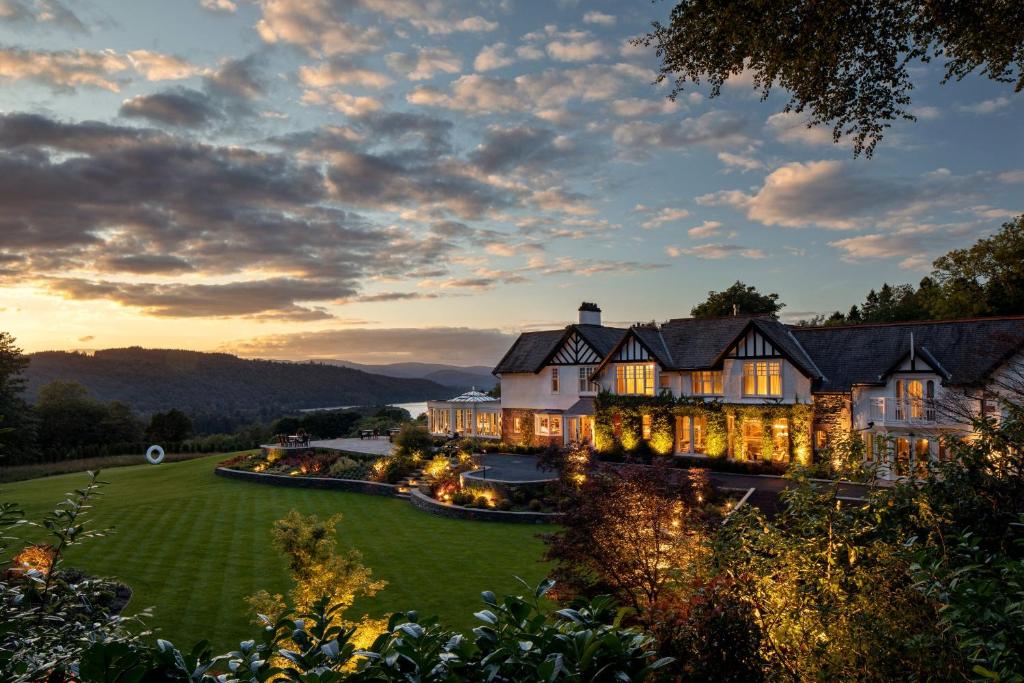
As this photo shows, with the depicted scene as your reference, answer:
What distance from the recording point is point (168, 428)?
5741 centimetres

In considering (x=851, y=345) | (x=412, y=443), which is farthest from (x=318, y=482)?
(x=851, y=345)

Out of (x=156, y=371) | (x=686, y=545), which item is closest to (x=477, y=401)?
(x=686, y=545)

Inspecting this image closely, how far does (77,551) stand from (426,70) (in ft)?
64.6

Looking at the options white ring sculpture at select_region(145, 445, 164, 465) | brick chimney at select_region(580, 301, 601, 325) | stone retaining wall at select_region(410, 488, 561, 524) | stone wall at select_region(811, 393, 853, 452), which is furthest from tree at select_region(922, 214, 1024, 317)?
white ring sculpture at select_region(145, 445, 164, 465)

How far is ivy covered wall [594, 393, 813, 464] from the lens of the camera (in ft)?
98.8

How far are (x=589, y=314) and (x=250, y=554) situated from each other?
28464mm

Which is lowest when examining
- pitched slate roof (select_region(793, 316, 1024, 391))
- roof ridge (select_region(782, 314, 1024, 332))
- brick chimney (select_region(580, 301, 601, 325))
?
pitched slate roof (select_region(793, 316, 1024, 391))

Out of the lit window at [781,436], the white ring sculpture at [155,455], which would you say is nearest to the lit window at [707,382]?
the lit window at [781,436]

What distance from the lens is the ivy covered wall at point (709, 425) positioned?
30.1 m

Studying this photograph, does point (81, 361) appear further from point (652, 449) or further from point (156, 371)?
point (652, 449)

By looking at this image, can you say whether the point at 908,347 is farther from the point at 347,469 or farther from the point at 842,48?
the point at 347,469

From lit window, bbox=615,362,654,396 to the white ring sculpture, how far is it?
3641 cm

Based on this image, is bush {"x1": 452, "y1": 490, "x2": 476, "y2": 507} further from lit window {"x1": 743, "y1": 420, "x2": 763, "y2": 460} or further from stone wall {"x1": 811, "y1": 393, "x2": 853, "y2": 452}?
stone wall {"x1": 811, "y1": 393, "x2": 853, "y2": 452}

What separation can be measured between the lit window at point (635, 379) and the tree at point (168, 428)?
44107 mm
